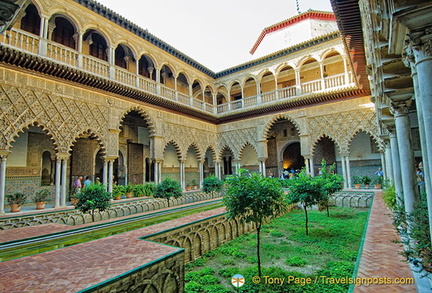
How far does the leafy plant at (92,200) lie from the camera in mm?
6996

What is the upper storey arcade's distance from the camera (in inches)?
352

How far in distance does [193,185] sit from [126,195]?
5724 mm

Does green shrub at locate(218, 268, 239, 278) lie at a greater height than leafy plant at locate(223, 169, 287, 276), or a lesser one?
lesser

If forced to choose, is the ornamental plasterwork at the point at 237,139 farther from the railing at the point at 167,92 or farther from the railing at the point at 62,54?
the railing at the point at 62,54

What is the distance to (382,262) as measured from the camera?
127 inches

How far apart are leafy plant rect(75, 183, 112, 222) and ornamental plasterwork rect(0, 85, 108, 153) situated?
3.16 meters

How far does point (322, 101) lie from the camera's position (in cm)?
1396

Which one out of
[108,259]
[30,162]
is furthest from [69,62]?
[108,259]

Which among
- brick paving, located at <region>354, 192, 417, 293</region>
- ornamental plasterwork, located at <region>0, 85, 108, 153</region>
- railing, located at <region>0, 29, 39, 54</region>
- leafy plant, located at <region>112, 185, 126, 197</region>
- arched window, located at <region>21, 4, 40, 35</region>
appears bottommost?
brick paving, located at <region>354, 192, 417, 293</region>

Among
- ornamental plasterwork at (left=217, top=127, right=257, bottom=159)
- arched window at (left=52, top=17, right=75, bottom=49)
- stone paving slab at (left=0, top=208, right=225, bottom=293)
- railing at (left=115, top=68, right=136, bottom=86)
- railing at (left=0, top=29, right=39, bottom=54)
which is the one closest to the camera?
stone paving slab at (left=0, top=208, right=225, bottom=293)

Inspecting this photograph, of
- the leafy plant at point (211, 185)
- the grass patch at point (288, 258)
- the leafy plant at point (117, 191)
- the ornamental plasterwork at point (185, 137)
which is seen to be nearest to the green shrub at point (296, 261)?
the grass patch at point (288, 258)

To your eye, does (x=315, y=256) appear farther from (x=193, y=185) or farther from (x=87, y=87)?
(x=193, y=185)

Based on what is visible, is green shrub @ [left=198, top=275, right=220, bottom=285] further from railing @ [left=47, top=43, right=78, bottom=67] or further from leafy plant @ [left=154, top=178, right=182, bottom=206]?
railing @ [left=47, top=43, right=78, bottom=67]

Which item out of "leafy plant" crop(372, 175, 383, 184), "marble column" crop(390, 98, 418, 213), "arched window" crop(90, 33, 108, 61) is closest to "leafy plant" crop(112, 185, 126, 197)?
"arched window" crop(90, 33, 108, 61)
